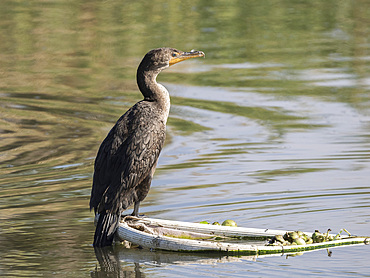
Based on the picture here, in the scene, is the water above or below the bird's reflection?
above

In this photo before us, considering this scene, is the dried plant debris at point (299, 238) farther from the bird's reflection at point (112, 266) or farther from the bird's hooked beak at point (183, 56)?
the bird's hooked beak at point (183, 56)

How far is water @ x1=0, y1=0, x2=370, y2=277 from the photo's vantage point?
708cm

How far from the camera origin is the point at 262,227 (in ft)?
24.7

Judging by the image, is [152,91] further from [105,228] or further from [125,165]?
[105,228]

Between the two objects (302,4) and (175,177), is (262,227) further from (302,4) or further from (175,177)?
(302,4)

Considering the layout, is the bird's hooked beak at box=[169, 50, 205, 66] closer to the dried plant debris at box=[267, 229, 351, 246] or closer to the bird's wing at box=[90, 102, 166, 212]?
→ the bird's wing at box=[90, 102, 166, 212]

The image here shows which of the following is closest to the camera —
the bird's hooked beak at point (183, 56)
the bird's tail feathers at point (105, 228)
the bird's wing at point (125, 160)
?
the bird's tail feathers at point (105, 228)

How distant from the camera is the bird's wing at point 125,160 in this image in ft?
23.5

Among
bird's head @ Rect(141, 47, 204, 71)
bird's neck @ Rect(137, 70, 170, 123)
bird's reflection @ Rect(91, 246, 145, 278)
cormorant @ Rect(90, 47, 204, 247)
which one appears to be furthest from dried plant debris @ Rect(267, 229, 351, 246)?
bird's head @ Rect(141, 47, 204, 71)

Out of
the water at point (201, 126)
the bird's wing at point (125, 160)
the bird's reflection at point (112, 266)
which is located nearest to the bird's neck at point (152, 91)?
the bird's wing at point (125, 160)

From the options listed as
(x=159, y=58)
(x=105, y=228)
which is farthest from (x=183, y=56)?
(x=105, y=228)

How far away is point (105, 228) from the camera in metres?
7.07

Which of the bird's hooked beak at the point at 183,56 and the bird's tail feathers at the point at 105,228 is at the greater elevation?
the bird's hooked beak at the point at 183,56

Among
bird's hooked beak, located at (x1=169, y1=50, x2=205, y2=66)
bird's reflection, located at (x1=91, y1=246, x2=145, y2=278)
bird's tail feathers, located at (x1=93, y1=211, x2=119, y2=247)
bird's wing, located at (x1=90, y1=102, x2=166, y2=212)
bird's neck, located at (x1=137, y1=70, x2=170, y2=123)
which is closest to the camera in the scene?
bird's reflection, located at (x1=91, y1=246, x2=145, y2=278)
